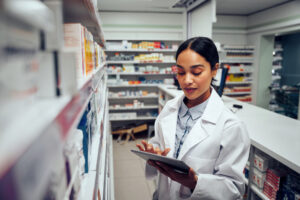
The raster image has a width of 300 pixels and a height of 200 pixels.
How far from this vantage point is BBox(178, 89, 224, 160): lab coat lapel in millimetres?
1360

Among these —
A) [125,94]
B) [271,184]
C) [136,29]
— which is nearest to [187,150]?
[271,184]

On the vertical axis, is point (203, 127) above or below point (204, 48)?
below

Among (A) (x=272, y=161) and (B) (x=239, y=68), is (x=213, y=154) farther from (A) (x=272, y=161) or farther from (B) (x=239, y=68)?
(B) (x=239, y=68)

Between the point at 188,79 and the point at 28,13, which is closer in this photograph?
the point at 28,13

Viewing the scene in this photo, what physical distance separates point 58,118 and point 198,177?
3.40 ft

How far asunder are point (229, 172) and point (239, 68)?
6512 millimetres

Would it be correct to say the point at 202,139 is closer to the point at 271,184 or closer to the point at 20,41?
the point at 271,184

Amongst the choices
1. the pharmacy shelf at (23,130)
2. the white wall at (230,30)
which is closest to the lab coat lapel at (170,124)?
the pharmacy shelf at (23,130)

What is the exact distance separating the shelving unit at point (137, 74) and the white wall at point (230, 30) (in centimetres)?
169

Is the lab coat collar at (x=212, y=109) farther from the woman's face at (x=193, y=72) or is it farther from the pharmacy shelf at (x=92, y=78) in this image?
the pharmacy shelf at (x=92, y=78)

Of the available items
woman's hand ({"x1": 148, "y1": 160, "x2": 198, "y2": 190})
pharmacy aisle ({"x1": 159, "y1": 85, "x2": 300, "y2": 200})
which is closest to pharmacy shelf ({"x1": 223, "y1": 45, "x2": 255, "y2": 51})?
pharmacy aisle ({"x1": 159, "y1": 85, "x2": 300, "y2": 200})

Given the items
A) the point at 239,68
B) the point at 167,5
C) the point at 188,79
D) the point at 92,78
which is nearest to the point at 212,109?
the point at 188,79

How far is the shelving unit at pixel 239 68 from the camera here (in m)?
6.89

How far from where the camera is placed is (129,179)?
3805mm
